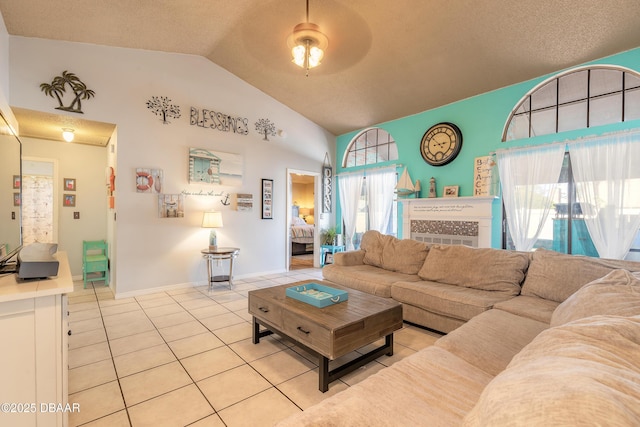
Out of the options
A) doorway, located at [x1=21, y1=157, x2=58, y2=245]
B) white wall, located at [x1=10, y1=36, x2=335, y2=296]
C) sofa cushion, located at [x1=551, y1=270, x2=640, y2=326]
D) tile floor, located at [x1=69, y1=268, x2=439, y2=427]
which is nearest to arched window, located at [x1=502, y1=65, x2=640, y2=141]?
sofa cushion, located at [x1=551, y1=270, x2=640, y2=326]

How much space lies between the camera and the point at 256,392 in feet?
6.59

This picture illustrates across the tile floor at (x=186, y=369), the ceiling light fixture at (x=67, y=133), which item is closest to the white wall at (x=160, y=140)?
the ceiling light fixture at (x=67, y=133)

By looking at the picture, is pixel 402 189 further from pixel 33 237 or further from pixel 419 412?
pixel 33 237

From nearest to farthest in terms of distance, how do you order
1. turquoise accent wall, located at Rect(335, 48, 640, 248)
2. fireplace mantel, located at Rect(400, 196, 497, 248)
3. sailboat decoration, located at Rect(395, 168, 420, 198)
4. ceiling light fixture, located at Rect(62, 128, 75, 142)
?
turquoise accent wall, located at Rect(335, 48, 640, 248), ceiling light fixture, located at Rect(62, 128, 75, 142), fireplace mantel, located at Rect(400, 196, 497, 248), sailboat decoration, located at Rect(395, 168, 420, 198)

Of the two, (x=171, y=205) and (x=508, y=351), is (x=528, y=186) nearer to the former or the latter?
(x=508, y=351)

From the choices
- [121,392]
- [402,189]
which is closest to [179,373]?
[121,392]

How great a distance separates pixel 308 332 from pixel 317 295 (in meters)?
0.46

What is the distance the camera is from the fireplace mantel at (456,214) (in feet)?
13.8

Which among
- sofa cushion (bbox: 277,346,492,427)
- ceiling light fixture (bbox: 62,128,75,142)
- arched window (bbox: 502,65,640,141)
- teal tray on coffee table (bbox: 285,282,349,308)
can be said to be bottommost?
sofa cushion (bbox: 277,346,492,427)

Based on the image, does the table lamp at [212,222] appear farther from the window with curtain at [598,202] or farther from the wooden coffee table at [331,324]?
the window with curtain at [598,202]

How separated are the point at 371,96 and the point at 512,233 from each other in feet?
9.85

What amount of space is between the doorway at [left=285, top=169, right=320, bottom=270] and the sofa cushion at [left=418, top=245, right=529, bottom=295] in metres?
3.30

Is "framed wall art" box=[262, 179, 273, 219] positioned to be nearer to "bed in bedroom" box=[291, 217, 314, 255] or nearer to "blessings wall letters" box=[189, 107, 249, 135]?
"blessings wall letters" box=[189, 107, 249, 135]

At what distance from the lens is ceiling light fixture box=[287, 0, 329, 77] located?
2.73m
